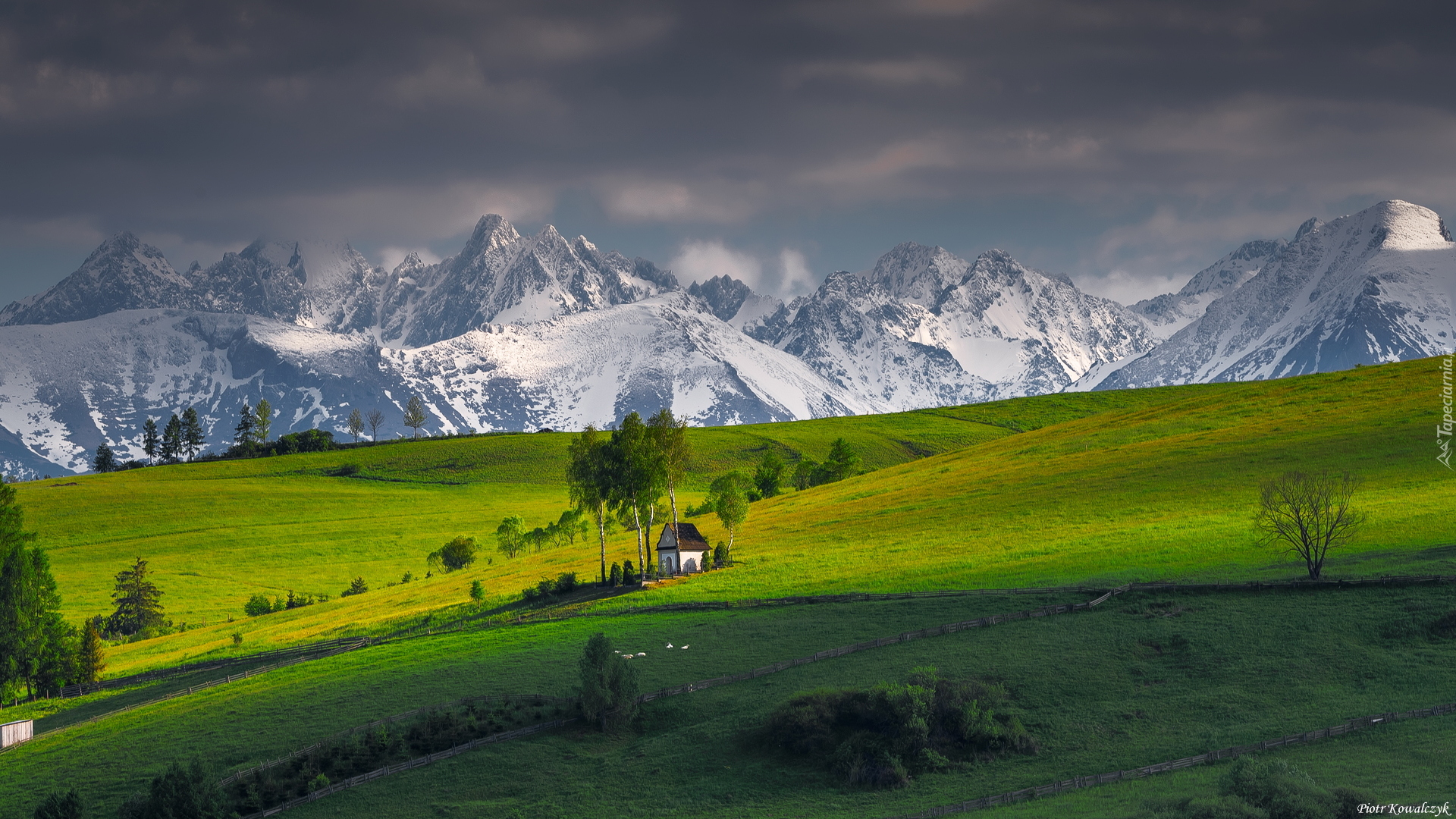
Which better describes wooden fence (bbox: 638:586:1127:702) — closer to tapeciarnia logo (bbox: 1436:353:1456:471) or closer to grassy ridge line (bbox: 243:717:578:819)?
grassy ridge line (bbox: 243:717:578:819)

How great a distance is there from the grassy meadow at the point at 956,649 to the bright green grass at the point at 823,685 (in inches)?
6.4

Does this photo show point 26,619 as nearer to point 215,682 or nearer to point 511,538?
point 215,682

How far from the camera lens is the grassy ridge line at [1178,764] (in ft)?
139

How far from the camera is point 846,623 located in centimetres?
6469

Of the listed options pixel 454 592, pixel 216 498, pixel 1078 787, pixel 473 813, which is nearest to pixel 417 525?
pixel 216 498

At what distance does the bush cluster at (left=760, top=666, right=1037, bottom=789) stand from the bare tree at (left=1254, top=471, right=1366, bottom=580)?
76.9 feet

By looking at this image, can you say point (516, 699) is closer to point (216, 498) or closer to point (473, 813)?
point (473, 813)

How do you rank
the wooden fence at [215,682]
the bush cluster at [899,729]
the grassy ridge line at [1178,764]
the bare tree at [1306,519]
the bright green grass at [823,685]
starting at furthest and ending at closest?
the wooden fence at [215,682] → the bare tree at [1306,519] → the bush cluster at [899,729] → the bright green grass at [823,685] → the grassy ridge line at [1178,764]

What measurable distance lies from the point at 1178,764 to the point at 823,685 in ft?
55.4

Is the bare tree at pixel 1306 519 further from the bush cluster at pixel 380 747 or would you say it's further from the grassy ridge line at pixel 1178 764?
the bush cluster at pixel 380 747

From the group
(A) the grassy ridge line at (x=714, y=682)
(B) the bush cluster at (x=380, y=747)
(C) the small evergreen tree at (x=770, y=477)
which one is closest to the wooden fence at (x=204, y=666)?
(A) the grassy ridge line at (x=714, y=682)

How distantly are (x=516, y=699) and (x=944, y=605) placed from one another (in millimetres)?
24202

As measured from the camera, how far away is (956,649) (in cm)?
5744

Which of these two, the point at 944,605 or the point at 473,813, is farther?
the point at 944,605
